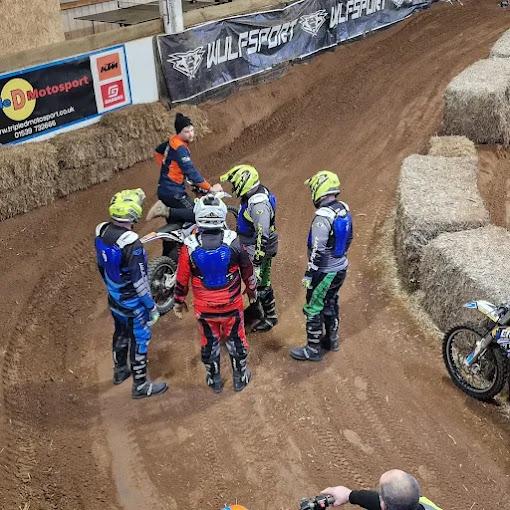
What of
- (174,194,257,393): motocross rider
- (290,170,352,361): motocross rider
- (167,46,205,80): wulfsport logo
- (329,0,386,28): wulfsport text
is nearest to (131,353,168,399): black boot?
(174,194,257,393): motocross rider

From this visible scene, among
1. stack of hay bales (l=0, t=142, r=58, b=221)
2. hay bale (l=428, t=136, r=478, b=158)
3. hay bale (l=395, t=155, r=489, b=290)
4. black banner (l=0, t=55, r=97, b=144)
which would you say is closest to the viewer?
Result: hay bale (l=395, t=155, r=489, b=290)

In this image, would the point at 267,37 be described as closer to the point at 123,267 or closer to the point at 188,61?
the point at 188,61

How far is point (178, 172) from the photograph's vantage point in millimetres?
8086

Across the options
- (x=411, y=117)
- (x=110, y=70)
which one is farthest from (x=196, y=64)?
(x=411, y=117)

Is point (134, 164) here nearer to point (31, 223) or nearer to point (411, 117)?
point (31, 223)

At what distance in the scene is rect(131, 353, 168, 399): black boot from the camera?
6844 millimetres

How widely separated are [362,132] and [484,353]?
24.6ft

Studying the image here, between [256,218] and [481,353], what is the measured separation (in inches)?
106

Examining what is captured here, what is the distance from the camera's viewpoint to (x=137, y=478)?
6047mm

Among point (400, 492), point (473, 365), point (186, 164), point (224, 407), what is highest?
point (186, 164)

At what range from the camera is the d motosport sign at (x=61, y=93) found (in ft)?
34.4

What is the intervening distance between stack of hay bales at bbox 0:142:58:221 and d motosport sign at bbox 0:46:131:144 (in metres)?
0.45

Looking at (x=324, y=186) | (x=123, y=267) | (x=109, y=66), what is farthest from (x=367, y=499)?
(x=109, y=66)

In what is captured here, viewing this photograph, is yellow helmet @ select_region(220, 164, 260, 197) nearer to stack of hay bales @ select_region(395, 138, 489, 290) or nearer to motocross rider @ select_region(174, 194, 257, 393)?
motocross rider @ select_region(174, 194, 257, 393)
